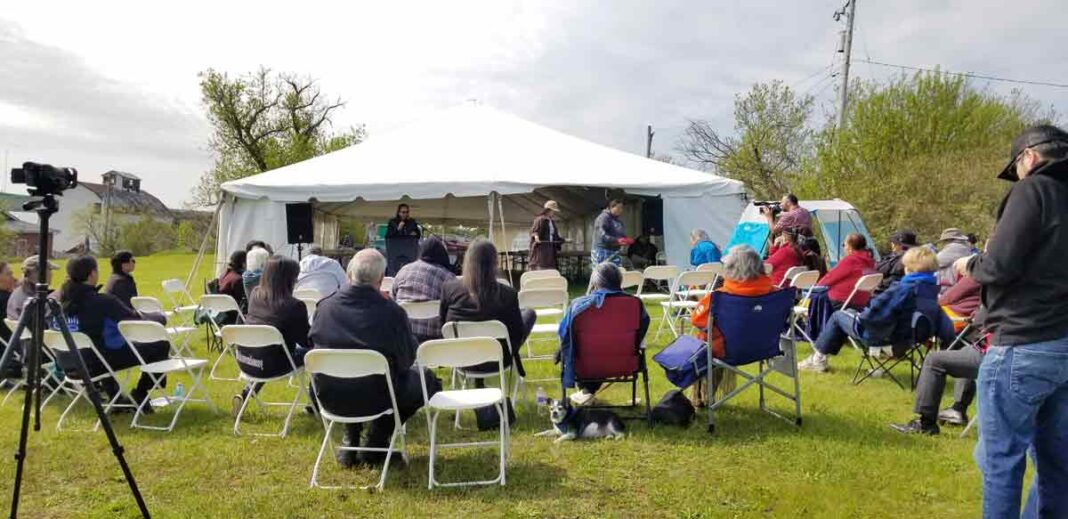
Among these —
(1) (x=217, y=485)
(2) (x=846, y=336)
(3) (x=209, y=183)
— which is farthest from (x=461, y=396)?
(3) (x=209, y=183)

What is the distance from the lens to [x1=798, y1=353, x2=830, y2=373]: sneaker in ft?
18.0

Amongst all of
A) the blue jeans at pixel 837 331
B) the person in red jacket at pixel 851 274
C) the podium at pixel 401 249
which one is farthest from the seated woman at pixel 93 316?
the podium at pixel 401 249

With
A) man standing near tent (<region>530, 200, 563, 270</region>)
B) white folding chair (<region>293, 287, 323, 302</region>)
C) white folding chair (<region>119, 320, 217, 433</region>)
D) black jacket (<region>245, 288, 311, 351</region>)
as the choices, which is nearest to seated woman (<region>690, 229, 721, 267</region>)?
man standing near tent (<region>530, 200, 563, 270</region>)

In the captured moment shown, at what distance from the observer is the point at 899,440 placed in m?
3.74

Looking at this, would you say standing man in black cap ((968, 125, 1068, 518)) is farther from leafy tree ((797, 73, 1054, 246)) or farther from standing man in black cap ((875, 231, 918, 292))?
leafy tree ((797, 73, 1054, 246))

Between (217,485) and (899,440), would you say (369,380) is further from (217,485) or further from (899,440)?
(899,440)

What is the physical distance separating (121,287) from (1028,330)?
5753mm

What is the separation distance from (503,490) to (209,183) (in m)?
32.4

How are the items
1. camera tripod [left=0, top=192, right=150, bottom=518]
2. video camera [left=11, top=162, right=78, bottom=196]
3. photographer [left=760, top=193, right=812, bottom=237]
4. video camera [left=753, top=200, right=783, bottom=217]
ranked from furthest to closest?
video camera [left=753, top=200, right=783, bottom=217] → photographer [left=760, top=193, right=812, bottom=237] → video camera [left=11, top=162, right=78, bottom=196] → camera tripod [left=0, top=192, right=150, bottom=518]

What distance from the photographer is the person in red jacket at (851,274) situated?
5.79 metres

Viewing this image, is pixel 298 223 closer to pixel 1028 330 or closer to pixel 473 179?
pixel 473 179

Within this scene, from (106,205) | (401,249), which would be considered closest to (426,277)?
(401,249)

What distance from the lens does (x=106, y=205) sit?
139 ft

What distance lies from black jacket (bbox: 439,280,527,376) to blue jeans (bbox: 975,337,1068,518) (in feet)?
8.45
